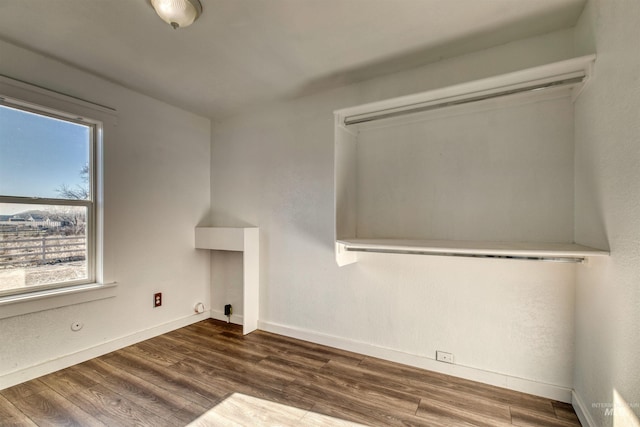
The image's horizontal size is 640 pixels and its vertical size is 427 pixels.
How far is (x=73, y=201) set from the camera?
243cm

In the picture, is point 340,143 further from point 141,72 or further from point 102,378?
point 102,378

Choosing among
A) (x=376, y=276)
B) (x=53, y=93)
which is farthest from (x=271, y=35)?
(x=376, y=276)

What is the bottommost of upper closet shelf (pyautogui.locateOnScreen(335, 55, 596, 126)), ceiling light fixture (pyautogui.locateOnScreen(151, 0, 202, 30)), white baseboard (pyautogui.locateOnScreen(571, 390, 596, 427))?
white baseboard (pyautogui.locateOnScreen(571, 390, 596, 427))

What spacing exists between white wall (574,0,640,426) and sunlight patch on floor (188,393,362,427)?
1.29 m

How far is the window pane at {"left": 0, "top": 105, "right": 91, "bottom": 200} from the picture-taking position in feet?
6.86

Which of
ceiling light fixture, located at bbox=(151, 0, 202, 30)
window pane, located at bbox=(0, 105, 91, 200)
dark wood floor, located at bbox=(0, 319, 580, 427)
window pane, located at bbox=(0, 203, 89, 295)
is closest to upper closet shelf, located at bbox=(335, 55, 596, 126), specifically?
ceiling light fixture, located at bbox=(151, 0, 202, 30)

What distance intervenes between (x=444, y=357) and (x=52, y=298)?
302 centimetres

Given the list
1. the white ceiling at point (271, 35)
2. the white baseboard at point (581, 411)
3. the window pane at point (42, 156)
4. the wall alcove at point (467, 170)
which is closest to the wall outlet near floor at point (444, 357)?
the white baseboard at point (581, 411)

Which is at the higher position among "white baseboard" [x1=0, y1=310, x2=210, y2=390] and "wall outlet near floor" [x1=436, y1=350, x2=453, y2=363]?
"wall outlet near floor" [x1=436, y1=350, x2=453, y2=363]

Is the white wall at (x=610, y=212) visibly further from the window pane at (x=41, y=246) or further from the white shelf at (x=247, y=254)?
the window pane at (x=41, y=246)

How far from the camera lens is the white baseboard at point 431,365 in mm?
1888

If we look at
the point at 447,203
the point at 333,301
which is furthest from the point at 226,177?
the point at 447,203

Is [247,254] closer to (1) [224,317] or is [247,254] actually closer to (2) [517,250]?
(1) [224,317]

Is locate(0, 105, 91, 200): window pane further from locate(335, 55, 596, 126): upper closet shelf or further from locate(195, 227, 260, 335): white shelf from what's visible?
locate(335, 55, 596, 126): upper closet shelf
